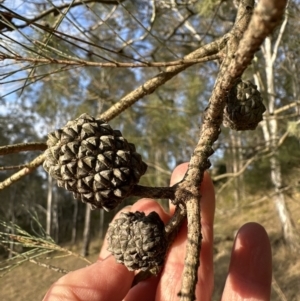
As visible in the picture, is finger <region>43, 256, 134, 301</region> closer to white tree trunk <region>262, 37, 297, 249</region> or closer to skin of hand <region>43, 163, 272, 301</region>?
skin of hand <region>43, 163, 272, 301</region>

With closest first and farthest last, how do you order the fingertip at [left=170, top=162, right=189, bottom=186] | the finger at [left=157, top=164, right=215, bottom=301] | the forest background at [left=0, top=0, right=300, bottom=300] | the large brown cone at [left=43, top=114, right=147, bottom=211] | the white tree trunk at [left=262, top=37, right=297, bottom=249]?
the large brown cone at [left=43, top=114, right=147, bottom=211] < the finger at [left=157, top=164, right=215, bottom=301] < the fingertip at [left=170, top=162, right=189, bottom=186] < the forest background at [left=0, top=0, right=300, bottom=300] < the white tree trunk at [left=262, top=37, right=297, bottom=249]

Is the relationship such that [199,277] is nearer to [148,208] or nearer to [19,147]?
[148,208]

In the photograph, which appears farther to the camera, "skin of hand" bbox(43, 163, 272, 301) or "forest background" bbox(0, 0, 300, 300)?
"forest background" bbox(0, 0, 300, 300)

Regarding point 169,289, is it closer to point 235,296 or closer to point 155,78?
point 235,296

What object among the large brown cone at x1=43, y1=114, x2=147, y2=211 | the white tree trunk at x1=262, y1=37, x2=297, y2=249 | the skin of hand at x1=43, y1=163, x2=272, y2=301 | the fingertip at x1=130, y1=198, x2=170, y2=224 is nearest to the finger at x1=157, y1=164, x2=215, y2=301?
the skin of hand at x1=43, y1=163, x2=272, y2=301

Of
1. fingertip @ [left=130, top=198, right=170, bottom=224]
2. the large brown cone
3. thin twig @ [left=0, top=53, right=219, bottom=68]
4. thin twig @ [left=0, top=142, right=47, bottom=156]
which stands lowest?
fingertip @ [left=130, top=198, right=170, bottom=224]

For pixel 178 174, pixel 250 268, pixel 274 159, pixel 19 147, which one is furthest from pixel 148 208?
pixel 274 159

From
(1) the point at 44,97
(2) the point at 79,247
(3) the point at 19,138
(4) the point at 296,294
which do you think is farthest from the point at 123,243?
(2) the point at 79,247

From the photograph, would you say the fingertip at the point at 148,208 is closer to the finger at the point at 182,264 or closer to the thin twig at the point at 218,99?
the finger at the point at 182,264

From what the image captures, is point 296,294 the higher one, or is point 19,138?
point 19,138
